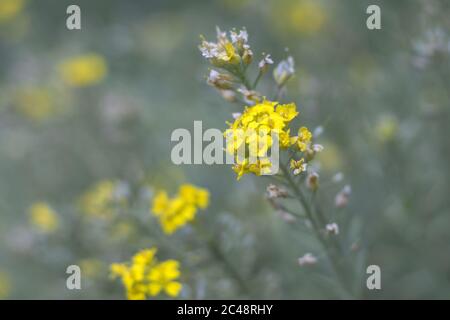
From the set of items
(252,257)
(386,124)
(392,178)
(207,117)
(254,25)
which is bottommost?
(252,257)

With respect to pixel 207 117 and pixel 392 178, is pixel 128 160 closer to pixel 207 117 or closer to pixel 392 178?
pixel 207 117

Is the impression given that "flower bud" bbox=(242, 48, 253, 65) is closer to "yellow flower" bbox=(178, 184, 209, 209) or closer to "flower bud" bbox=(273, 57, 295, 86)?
"flower bud" bbox=(273, 57, 295, 86)

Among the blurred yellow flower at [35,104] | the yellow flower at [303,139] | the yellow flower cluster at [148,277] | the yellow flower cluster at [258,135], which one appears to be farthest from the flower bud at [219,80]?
the blurred yellow flower at [35,104]

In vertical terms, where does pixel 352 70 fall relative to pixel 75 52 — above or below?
below

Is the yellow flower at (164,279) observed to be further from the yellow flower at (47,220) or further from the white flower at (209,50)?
the yellow flower at (47,220)

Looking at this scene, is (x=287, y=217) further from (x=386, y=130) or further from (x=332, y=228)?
(x=386, y=130)
